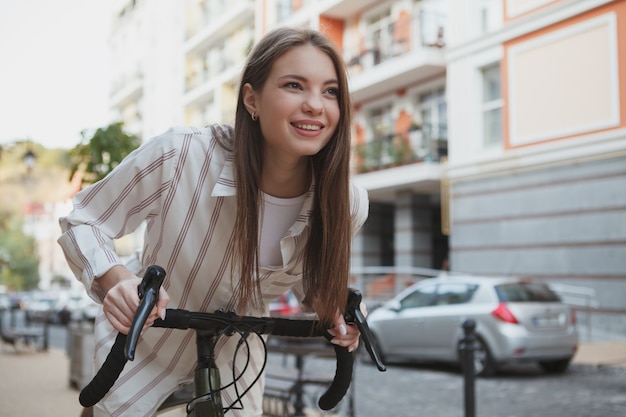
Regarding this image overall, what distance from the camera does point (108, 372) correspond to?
1679mm

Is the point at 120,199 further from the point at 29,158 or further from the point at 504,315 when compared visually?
the point at 29,158

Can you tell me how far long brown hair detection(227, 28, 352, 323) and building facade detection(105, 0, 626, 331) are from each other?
29.1ft

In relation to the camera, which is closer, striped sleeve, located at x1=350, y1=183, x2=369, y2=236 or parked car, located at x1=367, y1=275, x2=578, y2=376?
striped sleeve, located at x1=350, y1=183, x2=369, y2=236

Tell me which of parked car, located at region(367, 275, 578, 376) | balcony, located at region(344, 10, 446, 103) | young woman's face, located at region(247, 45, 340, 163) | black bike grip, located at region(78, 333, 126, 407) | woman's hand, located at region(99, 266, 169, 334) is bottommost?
parked car, located at region(367, 275, 578, 376)

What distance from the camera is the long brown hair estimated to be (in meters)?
2.07

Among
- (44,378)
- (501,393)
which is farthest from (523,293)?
(44,378)

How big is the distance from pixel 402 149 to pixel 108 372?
20373 millimetres

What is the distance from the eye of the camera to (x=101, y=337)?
7.70 ft

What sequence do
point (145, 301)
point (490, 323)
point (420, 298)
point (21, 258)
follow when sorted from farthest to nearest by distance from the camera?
point (21, 258)
point (420, 298)
point (490, 323)
point (145, 301)

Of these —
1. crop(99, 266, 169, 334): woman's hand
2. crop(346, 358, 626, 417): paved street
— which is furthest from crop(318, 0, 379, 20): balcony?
crop(99, 266, 169, 334): woman's hand

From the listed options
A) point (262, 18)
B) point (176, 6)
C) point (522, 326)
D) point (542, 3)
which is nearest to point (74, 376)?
point (522, 326)

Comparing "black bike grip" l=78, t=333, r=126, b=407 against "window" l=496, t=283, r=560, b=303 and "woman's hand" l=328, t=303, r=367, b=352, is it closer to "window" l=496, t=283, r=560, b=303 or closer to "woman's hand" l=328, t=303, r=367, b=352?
"woman's hand" l=328, t=303, r=367, b=352

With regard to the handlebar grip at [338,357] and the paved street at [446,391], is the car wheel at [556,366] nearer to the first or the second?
the paved street at [446,391]

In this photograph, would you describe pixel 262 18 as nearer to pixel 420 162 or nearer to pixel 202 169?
pixel 420 162
